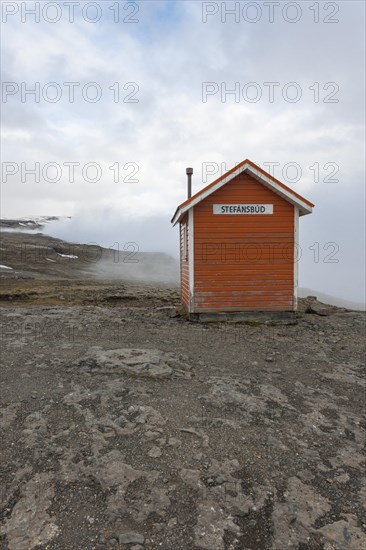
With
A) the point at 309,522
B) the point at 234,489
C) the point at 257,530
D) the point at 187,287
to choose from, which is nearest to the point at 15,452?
the point at 234,489

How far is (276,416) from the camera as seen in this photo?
6.00 metres

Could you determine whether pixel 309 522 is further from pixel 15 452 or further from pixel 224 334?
pixel 224 334

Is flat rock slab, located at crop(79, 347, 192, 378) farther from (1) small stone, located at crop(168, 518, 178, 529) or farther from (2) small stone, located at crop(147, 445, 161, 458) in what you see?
(1) small stone, located at crop(168, 518, 178, 529)

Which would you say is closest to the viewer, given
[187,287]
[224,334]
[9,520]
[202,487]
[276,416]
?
[9,520]

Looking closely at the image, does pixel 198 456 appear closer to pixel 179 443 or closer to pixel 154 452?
pixel 179 443

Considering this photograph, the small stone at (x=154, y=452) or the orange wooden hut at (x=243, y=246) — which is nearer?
the small stone at (x=154, y=452)

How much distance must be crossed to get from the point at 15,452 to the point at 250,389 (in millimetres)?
3964

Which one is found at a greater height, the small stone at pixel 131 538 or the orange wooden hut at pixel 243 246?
the orange wooden hut at pixel 243 246

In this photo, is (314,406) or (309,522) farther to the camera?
(314,406)

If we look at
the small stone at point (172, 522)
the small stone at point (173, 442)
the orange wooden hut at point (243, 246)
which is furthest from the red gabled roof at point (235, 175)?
the small stone at point (172, 522)

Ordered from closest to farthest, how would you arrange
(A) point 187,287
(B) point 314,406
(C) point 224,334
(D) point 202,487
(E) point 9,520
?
1. (E) point 9,520
2. (D) point 202,487
3. (B) point 314,406
4. (C) point 224,334
5. (A) point 187,287

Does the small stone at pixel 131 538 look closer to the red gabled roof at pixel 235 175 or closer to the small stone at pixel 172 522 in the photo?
the small stone at pixel 172 522

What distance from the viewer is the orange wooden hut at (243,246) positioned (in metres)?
12.0

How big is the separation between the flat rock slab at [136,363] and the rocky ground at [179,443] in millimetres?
40
